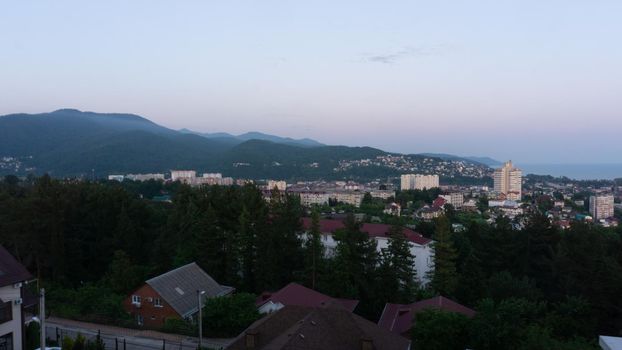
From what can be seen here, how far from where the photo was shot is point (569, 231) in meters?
25.1

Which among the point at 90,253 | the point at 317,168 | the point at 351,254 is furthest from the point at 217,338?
the point at 317,168

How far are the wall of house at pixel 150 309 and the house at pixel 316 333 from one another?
6.45m

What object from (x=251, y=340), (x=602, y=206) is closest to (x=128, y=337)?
(x=251, y=340)

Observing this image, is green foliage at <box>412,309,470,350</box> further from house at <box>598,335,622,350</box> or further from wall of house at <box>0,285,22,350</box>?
wall of house at <box>0,285,22,350</box>

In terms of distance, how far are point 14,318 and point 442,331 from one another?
11352mm

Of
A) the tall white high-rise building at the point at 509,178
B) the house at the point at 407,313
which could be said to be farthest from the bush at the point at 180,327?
the tall white high-rise building at the point at 509,178

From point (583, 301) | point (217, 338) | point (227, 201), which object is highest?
point (227, 201)

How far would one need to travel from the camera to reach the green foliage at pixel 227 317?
55.2 feet

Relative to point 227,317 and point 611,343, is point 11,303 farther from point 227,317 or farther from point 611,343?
point 611,343

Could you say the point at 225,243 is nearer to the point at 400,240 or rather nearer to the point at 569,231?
the point at 400,240

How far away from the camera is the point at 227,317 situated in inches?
664

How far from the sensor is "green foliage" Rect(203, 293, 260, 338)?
16.8 meters

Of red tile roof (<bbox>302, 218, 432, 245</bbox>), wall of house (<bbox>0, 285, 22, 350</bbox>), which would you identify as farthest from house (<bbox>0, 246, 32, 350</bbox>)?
red tile roof (<bbox>302, 218, 432, 245</bbox>)

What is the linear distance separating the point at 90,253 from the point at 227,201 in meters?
7.74
